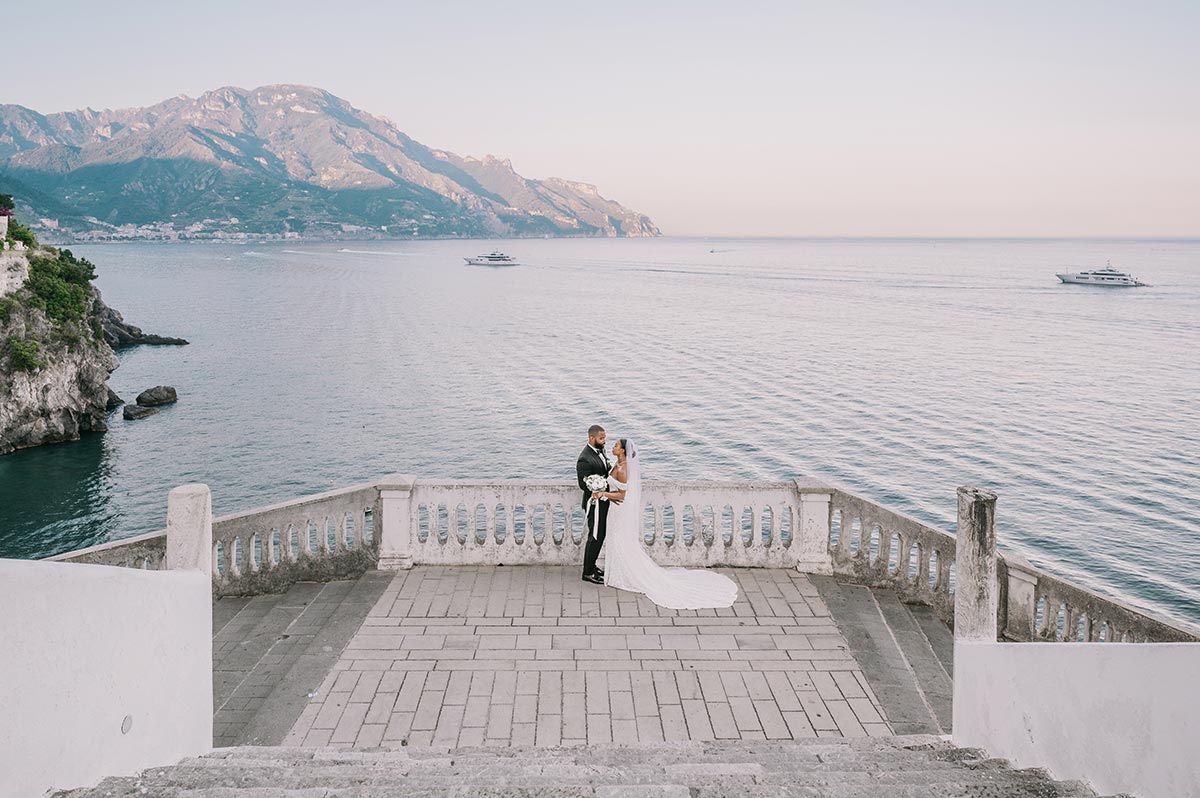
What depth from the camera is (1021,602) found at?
9.69 meters

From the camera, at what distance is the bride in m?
11.0

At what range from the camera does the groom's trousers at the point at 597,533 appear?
441 inches

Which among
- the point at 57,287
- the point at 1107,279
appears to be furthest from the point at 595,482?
the point at 1107,279

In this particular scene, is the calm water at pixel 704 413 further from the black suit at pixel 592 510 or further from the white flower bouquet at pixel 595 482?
the white flower bouquet at pixel 595 482

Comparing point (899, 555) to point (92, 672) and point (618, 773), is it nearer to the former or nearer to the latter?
point (618, 773)

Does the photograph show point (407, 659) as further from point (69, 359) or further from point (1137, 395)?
point (1137, 395)

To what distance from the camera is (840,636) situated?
9.87 m

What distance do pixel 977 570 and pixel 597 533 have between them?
5.34 meters

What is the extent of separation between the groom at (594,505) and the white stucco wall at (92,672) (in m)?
5.27

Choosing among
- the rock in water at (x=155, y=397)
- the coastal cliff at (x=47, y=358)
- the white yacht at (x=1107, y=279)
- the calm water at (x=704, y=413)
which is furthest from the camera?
the white yacht at (x=1107, y=279)

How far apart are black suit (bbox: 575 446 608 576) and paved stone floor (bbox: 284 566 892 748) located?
1.22ft

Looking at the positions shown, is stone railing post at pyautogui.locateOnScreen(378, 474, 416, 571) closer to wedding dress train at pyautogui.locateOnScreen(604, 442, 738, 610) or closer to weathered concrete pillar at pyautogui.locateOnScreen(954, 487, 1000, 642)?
wedding dress train at pyautogui.locateOnScreen(604, 442, 738, 610)

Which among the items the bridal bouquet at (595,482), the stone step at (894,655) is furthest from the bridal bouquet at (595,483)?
the stone step at (894,655)

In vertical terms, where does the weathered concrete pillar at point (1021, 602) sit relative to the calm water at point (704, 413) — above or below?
above
